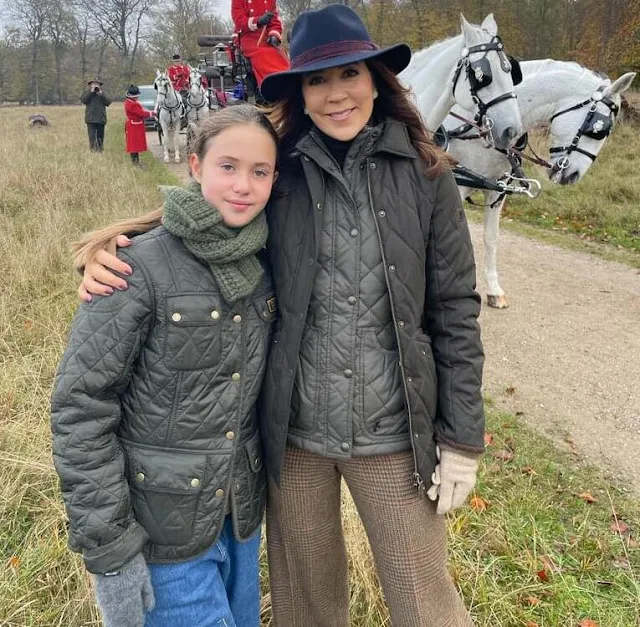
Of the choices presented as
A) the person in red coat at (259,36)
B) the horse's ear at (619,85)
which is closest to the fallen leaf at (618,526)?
the horse's ear at (619,85)

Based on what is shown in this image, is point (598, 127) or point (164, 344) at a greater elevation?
point (598, 127)

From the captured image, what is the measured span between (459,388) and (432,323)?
204 millimetres

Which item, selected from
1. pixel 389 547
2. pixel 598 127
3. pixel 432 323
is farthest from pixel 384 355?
pixel 598 127

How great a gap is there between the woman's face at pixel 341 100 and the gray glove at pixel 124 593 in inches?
49.6

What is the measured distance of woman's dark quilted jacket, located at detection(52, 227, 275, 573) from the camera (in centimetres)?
142

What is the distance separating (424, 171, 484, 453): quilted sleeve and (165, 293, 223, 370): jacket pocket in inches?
→ 24.5

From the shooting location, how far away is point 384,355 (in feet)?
5.31

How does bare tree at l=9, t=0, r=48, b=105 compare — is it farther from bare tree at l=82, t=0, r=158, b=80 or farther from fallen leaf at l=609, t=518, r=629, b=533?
fallen leaf at l=609, t=518, r=629, b=533

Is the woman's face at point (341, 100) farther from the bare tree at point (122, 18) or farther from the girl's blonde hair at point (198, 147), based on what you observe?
the bare tree at point (122, 18)

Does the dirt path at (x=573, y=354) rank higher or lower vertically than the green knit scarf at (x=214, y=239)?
lower

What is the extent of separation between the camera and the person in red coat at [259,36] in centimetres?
745

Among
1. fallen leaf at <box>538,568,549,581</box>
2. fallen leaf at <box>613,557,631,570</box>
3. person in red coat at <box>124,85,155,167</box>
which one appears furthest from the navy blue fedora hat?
person in red coat at <box>124,85,155,167</box>

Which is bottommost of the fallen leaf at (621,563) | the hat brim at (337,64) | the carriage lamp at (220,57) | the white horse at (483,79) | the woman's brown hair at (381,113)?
the fallen leaf at (621,563)

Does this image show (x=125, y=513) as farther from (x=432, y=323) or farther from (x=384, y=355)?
(x=432, y=323)
